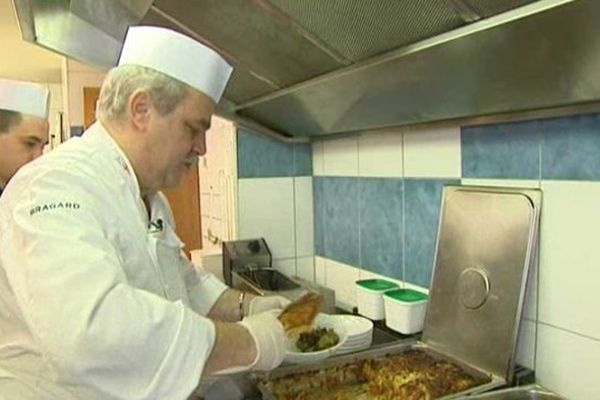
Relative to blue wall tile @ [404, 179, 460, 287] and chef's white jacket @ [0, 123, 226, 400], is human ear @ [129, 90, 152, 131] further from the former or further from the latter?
blue wall tile @ [404, 179, 460, 287]

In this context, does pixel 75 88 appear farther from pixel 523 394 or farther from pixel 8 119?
pixel 523 394

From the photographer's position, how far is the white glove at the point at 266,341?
0.84 metres

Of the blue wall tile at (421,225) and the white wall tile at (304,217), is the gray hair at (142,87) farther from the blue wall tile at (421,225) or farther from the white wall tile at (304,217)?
the white wall tile at (304,217)

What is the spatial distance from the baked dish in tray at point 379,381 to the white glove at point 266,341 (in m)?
0.17

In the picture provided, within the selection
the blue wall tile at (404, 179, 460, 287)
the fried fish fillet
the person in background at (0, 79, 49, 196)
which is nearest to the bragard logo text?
the fried fish fillet

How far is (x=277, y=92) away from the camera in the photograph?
1403 mm

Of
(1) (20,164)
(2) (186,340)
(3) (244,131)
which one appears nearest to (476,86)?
(2) (186,340)

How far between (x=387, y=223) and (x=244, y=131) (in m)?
0.60

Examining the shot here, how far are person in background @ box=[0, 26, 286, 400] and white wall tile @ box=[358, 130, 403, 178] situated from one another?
600 millimetres

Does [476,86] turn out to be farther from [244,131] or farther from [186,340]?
[244,131]

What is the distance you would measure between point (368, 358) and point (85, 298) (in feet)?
2.31

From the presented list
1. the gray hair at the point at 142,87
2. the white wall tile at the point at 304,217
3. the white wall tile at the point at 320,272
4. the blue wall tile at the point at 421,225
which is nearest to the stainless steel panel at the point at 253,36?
the gray hair at the point at 142,87

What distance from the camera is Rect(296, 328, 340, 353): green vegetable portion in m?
1.18

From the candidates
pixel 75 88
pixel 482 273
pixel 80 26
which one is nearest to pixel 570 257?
pixel 482 273
